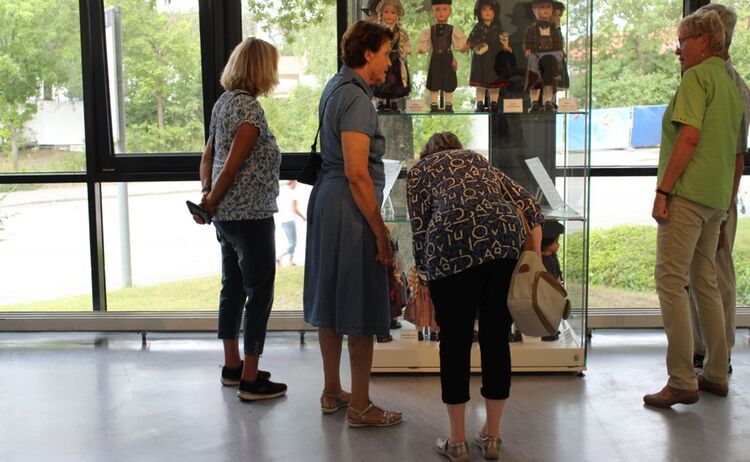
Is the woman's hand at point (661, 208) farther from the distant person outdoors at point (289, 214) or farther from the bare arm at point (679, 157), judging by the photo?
the distant person outdoors at point (289, 214)

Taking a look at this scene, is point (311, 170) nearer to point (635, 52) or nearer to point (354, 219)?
point (354, 219)

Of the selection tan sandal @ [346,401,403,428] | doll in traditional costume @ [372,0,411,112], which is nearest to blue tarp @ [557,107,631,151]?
doll in traditional costume @ [372,0,411,112]

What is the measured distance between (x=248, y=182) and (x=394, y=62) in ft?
3.11

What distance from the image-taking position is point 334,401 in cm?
376

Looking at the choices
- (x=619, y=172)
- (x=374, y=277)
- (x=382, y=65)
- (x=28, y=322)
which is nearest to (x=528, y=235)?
(x=374, y=277)

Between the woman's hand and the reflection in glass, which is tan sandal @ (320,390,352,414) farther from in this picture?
the reflection in glass

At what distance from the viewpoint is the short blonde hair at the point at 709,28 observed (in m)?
3.62

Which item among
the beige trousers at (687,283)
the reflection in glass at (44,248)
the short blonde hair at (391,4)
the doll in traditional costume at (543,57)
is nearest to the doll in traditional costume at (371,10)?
the short blonde hair at (391,4)

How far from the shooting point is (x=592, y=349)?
4.71 meters

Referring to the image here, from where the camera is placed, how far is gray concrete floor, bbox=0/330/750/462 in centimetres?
334

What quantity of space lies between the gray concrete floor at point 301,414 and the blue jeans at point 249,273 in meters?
0.34

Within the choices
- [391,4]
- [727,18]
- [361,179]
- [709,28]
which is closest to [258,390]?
[361,179]

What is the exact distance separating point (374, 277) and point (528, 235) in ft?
2.10

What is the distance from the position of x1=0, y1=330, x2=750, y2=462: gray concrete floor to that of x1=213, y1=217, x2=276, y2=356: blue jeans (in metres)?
0.34
